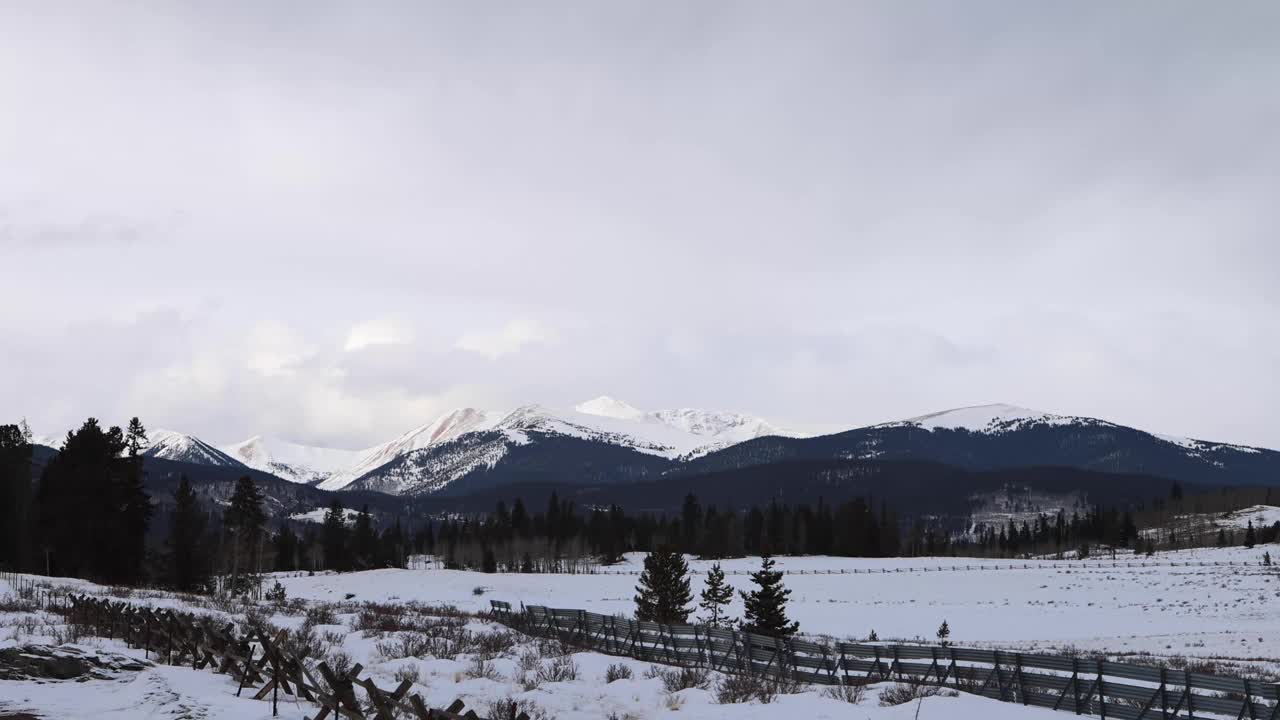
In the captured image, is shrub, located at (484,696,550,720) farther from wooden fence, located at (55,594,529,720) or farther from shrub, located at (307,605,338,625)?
shrub, located at (307,605,338,625)

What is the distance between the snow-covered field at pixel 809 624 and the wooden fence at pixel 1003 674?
2655 millimetres


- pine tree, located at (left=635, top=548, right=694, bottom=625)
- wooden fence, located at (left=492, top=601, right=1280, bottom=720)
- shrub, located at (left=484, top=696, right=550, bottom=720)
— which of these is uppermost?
shrub, located at (left=484, top=696, right=550, bottom=720)

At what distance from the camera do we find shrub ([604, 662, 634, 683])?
19.7 m

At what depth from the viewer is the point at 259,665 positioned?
43.7 ft

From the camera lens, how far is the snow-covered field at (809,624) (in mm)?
13508

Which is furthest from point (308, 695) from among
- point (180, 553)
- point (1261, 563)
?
point (1261, 563)

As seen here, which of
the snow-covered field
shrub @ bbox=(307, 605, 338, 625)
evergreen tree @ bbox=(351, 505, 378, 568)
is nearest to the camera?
the snow-covered field

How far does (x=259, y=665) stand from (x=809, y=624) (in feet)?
171

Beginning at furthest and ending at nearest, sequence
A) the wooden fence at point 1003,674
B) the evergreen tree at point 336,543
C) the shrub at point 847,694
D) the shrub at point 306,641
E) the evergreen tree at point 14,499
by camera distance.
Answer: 1. the evergreen tree at point 336,543
2. the evergreen tree at point 14,499
3. the shrub at point 306,641
4. the wooden fence at point 1003,674
5. the shrub at point 847,694

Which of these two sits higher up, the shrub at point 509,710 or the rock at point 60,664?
the rock at point 60,664

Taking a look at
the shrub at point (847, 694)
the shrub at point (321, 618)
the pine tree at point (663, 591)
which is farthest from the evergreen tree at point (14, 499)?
the shrub at point (847, 694)

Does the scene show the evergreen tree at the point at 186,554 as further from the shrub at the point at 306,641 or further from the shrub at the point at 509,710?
the shrub at the point at 509,710

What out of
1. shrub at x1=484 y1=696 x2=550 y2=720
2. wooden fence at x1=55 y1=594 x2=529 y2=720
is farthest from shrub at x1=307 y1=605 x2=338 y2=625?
shrub at x1=484 y1=696 x2=550 y2=720

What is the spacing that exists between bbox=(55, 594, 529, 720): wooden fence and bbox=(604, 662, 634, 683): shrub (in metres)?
5.52
